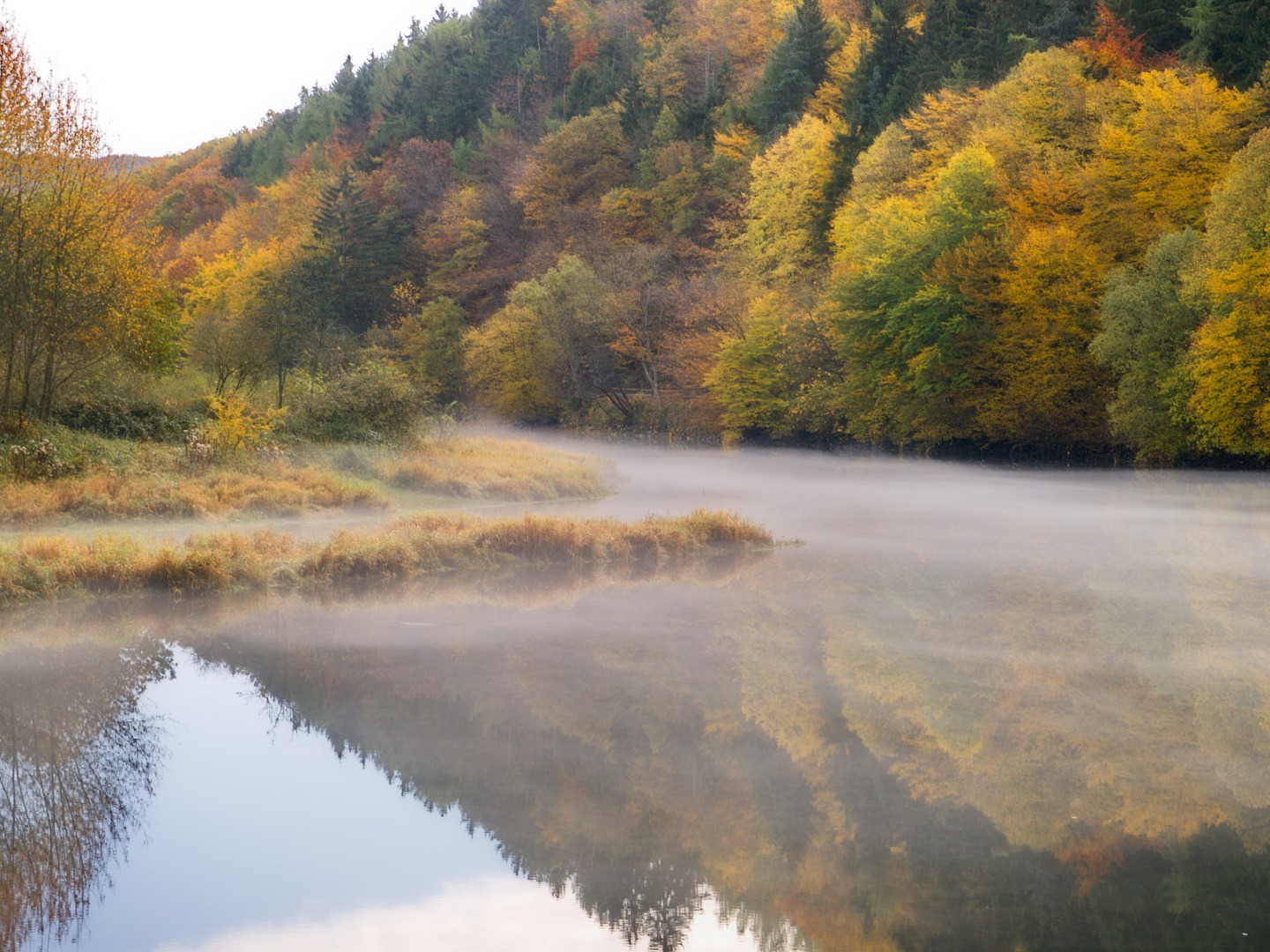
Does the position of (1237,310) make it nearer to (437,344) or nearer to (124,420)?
(124,420)

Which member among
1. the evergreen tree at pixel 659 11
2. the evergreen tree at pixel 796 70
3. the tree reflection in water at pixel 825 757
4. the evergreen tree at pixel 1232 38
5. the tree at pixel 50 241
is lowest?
the tree reflection in water at pixel 825 757

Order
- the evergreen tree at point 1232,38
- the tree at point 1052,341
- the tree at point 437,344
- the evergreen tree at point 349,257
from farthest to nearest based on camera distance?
the evergreen tree at point 349,257
the tree at point 437,344
the evergreen tree at point 1232,38
the tree at point 1052,341

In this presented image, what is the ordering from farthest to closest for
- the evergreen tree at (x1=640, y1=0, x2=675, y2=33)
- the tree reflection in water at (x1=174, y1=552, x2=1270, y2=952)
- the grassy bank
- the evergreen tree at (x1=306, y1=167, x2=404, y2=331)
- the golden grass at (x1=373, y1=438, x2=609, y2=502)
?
the evergreen tree at (x1=640, y1=0, x2=675, y2=33) < the evergreen tree at (x1=306, y1=167, x2=404, y2=331) < the golden grass at (x1=373, y1=438, x2=609, y2=502) < the grassy bank < the tree reflection in water at (x1=174, y1=552, x2=1270, y2=952)

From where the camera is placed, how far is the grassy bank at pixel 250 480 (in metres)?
16.0

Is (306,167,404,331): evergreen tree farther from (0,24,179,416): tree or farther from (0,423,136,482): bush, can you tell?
(0,423,136,482): bush

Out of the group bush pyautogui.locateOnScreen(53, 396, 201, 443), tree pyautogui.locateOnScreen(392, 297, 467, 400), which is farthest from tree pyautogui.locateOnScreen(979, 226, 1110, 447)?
tree pyautogui.locateOnScreen(392, 297, 467, 400)

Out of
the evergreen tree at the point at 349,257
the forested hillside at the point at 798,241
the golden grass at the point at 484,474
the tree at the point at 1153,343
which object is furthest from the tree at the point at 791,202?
the evergreen tree at the point at 349,257

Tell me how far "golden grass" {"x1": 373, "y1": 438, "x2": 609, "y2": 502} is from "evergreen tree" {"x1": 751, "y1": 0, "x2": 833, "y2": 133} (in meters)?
37.9

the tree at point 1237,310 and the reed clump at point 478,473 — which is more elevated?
the tree at point 1237,310

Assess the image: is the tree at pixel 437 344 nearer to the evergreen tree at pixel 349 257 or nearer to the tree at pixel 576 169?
the evergreen tree at pixel 349 257

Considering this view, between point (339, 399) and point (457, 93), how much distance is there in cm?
7268

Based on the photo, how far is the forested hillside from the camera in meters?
32.4

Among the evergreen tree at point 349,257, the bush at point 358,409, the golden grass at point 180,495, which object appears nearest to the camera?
the golden grass at point 180,495

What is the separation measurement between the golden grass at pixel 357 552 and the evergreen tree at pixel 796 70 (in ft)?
157
